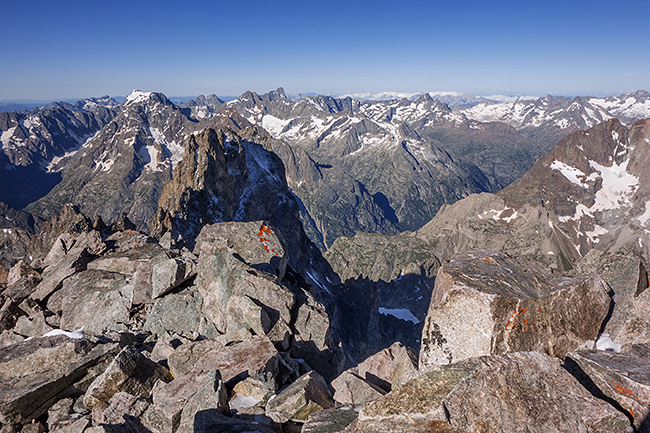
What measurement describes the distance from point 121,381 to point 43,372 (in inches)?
180

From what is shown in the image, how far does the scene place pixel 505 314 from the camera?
1175 cm

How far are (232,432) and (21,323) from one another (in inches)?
794

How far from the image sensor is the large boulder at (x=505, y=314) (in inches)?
461

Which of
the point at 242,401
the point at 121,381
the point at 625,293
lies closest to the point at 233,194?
the point at 121,381

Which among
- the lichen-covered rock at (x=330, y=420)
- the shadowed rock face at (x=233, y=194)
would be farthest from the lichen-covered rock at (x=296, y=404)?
the shadowed rock face at (x=233, y=194)

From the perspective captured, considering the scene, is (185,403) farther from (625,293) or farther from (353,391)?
(625,293)

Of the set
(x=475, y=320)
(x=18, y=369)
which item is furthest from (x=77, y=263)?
(x=475, y=320)

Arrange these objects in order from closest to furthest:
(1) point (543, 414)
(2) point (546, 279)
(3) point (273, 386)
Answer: (1) point (543, 414), (3) point (273, 386), (2) point (546, 279)

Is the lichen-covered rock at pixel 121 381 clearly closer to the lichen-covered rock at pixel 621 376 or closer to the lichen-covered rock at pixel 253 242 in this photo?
the lichen-covered rock at pixel 253 242

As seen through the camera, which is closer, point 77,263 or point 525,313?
point 525,313

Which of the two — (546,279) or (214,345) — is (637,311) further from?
(214,345)

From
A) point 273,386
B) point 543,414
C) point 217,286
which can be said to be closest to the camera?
point 543,414

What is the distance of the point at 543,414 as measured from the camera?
7.53 metres

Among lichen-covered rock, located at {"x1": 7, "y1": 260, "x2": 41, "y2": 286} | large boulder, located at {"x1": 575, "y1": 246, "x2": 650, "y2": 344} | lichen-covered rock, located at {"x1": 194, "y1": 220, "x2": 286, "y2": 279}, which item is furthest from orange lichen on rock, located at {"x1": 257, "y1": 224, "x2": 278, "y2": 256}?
large boulder, located at {"x1": 575, "y1": 246, "x2": 650, "y2": 344}
